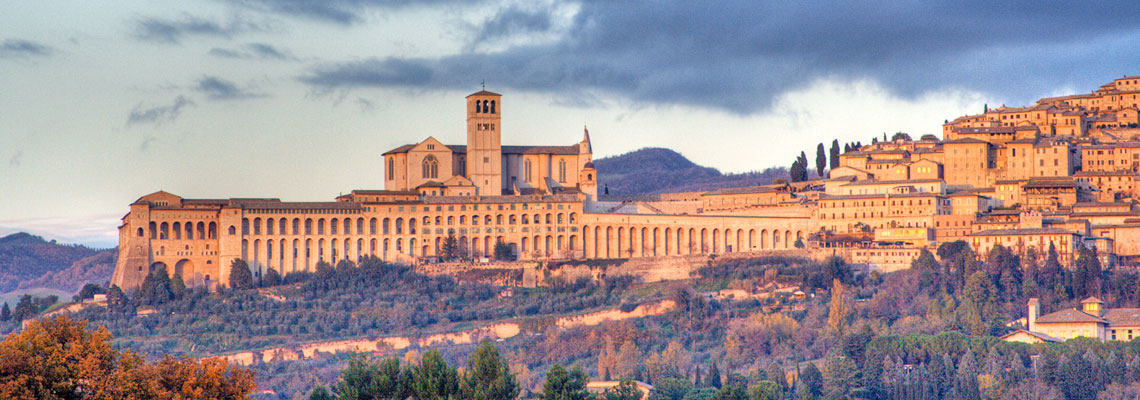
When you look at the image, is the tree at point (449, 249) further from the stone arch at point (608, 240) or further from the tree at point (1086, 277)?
the tree at point (1086, 277)

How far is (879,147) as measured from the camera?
98.2 m

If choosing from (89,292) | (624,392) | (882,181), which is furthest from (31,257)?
(624,392)

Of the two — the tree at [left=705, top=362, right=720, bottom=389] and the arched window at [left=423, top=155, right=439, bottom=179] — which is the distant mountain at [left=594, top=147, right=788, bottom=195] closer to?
the arched window at [left=423, top=155, right=439, bottom=179]

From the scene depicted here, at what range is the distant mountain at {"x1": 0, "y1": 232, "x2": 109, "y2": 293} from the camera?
113062 millimetres

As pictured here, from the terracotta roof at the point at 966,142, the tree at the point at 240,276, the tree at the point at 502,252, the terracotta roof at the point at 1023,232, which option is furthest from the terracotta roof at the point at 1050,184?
the tree at the point at 240,276

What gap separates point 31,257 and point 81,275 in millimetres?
12192

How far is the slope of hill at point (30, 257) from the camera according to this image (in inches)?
4456

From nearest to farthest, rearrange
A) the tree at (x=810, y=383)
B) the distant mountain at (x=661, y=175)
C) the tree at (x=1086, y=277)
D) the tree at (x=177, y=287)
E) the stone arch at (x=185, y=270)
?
the tree at (x=810, y=383)
the tree at (x=1086, y=277)
the tree at (x=177, y=287)
the stone arch at (x=185, y=270)
the distant mountain at (x=661, y=175)

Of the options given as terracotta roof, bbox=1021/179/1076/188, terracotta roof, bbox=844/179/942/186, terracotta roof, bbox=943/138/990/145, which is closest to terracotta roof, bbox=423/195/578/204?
terracotta roof, bbox=844/179/942/186

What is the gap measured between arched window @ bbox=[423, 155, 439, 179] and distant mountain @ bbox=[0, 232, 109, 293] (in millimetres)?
31097

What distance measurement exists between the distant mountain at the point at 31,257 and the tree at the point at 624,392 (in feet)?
200

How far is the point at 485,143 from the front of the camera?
310 feet

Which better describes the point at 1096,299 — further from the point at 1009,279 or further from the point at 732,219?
the point at 732,219

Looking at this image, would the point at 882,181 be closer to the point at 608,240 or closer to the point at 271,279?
the point at 608,240
